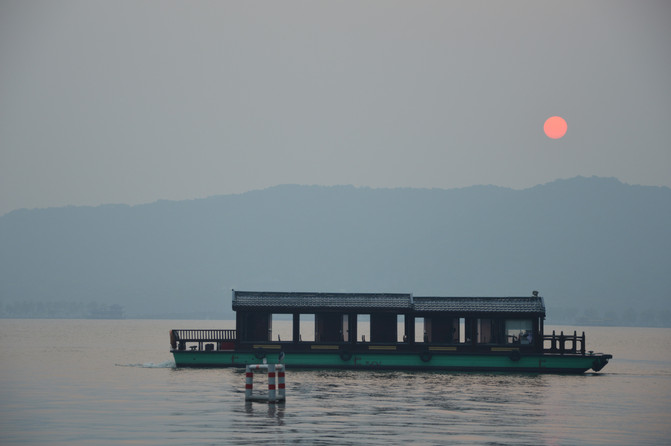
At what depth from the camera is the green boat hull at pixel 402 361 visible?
60.6 metres

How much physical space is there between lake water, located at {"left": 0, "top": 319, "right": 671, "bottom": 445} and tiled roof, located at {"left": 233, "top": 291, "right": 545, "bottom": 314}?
422 centimetres

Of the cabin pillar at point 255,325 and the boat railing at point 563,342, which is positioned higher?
the cabin pillar at point 255,325

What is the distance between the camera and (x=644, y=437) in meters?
34.6

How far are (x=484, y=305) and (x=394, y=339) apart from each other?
6.24 meters

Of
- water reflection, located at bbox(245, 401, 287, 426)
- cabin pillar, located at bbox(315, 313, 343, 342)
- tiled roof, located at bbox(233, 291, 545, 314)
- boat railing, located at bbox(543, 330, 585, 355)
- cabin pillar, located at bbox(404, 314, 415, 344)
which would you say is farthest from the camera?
cabin pillar, located at bbox(315, 313, 343, 342)

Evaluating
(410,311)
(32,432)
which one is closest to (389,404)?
(32,432)

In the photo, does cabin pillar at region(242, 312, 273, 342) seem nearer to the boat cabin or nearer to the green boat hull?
the boat cabin

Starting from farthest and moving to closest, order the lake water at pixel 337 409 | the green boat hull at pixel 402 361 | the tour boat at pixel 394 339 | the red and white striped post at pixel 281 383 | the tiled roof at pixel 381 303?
the tiled roof at pixel 381 303, the tour boat at pixel 394 339, the green boat hull at pixel 402 361, the red and white striped post at pixel 281 383, the lake water at pixel 337 409

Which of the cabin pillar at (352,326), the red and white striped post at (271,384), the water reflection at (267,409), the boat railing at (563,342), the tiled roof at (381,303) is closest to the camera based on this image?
the water reflection at (267,409)

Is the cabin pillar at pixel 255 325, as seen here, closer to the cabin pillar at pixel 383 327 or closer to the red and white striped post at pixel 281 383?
the cabin pillar at pixel 383 327

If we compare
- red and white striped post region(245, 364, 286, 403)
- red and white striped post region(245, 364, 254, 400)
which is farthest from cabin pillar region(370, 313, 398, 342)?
red and white striped post region(245, 364, 254, 400)

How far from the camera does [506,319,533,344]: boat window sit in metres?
Result: 62.0

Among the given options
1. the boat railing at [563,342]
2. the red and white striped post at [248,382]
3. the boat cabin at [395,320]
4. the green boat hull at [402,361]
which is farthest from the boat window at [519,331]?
the red and white striped post at [248,382]

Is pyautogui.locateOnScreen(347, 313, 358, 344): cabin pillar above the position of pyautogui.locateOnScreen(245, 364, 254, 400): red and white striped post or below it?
above
